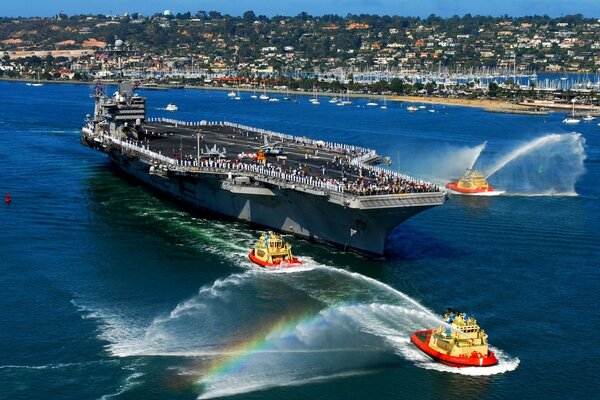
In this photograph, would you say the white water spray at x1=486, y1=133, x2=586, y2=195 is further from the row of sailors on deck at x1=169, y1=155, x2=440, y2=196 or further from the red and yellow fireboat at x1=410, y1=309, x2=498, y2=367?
the red and yellow fireboat at x1=410, y1=309, x2=498, y2=367

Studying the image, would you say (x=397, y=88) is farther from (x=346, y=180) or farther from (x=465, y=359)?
(x=465, y=359)

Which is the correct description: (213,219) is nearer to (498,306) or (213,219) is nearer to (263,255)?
(263,255)

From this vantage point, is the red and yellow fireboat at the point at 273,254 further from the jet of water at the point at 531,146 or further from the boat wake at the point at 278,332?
the jet of water at the point at 531,146

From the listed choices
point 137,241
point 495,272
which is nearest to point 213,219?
point 137,241

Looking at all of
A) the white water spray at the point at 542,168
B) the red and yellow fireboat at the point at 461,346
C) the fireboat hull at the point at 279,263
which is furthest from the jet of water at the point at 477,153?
the red and yellow fireboat at the point at 461,346

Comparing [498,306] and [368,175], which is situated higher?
[368,175]

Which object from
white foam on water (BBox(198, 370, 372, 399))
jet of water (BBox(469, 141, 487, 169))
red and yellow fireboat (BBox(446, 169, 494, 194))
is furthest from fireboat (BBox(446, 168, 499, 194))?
white foam on water (BBox(198, 370, 372, 399))

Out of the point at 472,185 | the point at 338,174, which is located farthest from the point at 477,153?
the point at 338,174
